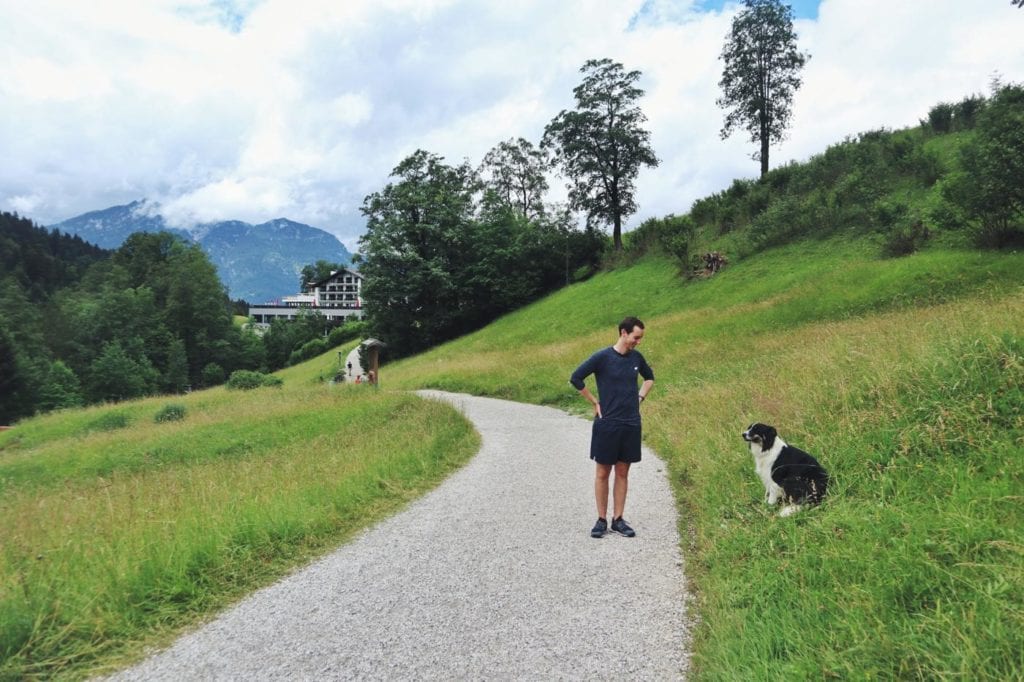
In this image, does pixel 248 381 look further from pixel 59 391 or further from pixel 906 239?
pixel 59 391

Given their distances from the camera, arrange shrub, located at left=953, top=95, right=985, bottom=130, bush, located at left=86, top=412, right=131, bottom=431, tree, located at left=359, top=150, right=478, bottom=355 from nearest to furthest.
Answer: bush, located at left=86, top=412, right=131, bottom=431
shrub, located at left=953, top=95, right=985, bottom=130
tree, located at left=359, top=150, right=478, bottom=355

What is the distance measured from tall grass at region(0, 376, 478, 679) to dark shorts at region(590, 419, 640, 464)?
2940 millimetres

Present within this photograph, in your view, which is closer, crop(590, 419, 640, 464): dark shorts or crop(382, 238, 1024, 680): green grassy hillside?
crop(382, 238, 1024, 680): green grassy hillside

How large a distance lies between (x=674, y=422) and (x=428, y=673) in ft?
26.8

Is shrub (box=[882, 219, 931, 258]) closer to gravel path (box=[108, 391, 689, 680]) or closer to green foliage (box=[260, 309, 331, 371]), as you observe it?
gravel path (box=[108, 391, 689, 680])

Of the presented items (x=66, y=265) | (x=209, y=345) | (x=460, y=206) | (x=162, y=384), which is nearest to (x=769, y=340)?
(x=460, y=206)

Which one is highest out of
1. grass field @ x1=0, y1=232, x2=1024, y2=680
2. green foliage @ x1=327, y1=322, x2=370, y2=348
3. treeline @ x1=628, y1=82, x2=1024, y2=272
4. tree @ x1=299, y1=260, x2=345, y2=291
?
tree @ x1=299, y1=260, x2=345, y2=291

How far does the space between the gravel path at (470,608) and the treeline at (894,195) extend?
18713 millimetres

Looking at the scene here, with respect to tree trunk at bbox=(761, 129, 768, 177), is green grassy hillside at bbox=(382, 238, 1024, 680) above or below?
below

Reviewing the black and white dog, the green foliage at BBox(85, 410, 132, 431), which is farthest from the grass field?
the green foliage at BBox(85, 410, 132, 431)

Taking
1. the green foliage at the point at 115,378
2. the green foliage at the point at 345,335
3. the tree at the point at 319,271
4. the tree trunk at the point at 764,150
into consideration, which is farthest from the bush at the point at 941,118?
the tree at the point at 319,271

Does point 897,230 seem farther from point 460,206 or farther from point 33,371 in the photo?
point 33,371

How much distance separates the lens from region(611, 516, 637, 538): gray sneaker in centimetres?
557

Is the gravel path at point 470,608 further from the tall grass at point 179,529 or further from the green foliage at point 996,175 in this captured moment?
the green foliage at point 996,175
